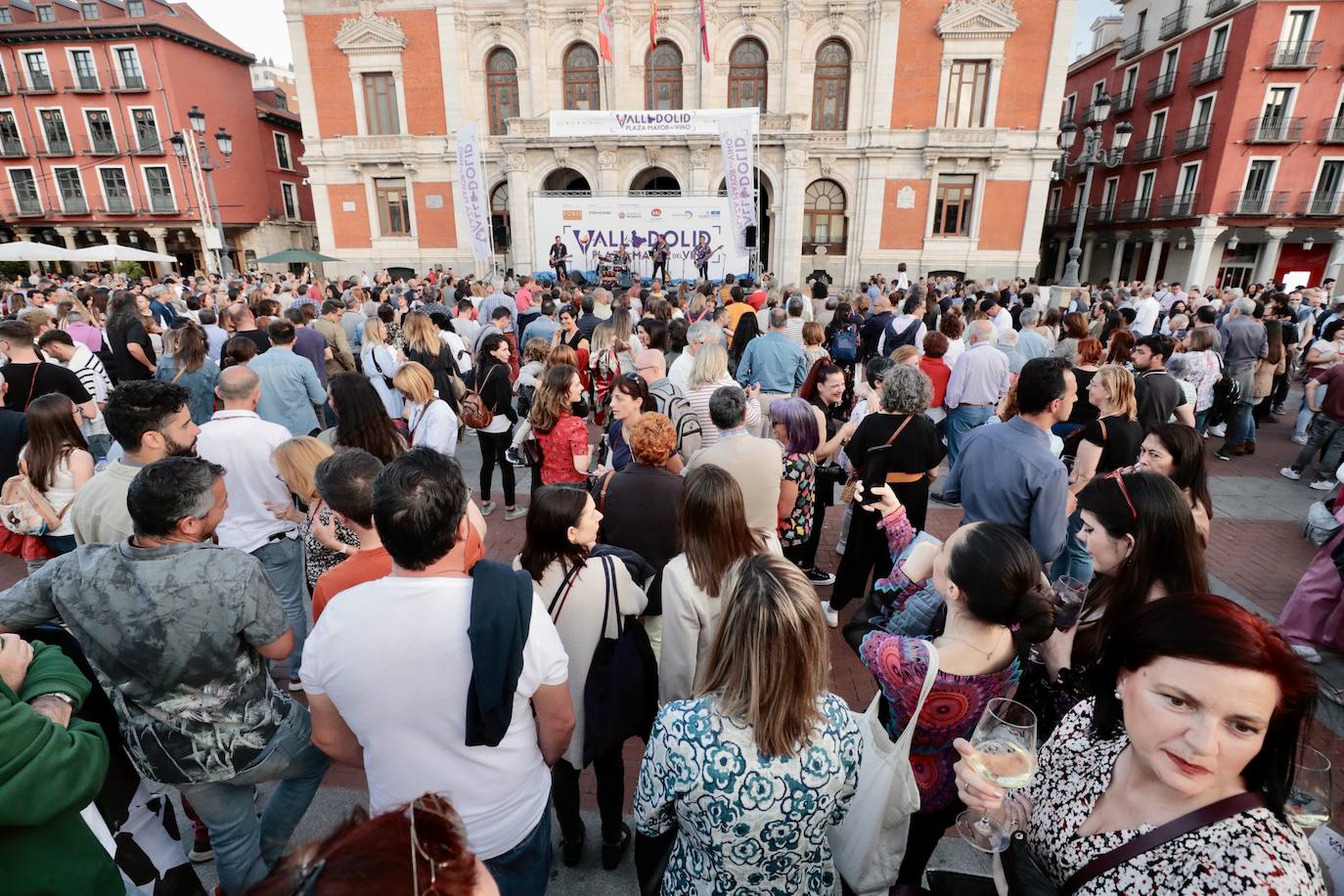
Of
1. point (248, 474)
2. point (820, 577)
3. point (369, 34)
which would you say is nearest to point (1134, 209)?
point (820, 577)

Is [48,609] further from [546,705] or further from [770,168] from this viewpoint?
[770,168]

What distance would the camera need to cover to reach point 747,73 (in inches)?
958

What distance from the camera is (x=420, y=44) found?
24609 millimetres

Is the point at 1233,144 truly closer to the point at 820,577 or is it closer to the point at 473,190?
the point at 473,190

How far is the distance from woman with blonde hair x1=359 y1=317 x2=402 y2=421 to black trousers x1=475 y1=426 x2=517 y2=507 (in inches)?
31.7

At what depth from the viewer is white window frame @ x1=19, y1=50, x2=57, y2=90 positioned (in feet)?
96.2

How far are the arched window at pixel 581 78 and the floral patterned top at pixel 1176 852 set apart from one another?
2778 cm

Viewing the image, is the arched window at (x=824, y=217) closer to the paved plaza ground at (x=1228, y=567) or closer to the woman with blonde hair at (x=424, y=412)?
the paved plaza ground at (x=1228, y=567)

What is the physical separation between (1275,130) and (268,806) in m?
34.2

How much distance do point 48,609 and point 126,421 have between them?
Result: 113 centimetres

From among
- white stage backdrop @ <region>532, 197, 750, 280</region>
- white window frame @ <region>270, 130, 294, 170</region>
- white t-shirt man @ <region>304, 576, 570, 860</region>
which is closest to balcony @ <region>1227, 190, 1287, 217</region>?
white stage backdrop @ <region>532, 197, 750, 280</region>

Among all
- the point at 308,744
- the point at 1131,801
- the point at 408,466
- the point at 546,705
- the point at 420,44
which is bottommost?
the point at 308,744

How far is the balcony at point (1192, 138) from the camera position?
24.0 m

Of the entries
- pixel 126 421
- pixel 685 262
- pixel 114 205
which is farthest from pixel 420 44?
pixel 126 421
